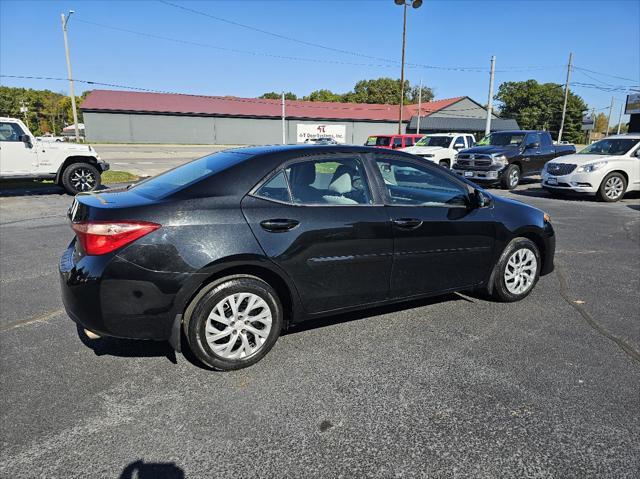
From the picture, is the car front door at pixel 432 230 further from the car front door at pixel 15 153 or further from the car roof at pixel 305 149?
the car front door at pixel 15 153

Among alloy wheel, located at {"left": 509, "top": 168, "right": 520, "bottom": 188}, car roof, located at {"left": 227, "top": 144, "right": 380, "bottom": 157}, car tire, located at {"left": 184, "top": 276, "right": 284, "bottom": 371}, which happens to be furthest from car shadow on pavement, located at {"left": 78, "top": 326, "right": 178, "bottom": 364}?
alloy wheel, located at {"left": 509, "top": 168, "right": 520, "bottom": 188}

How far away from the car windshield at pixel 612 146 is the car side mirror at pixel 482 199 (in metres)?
10.6

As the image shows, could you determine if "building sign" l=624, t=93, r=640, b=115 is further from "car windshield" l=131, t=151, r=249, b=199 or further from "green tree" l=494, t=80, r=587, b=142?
"green tree" l=494, t=80, r=587, b=142

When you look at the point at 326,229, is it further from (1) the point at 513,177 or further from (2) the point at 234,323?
(1) the point at 513,177

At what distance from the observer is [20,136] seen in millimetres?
11281

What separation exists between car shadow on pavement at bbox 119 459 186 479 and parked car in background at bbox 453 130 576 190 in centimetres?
1394

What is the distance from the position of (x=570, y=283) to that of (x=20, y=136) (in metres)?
12.5

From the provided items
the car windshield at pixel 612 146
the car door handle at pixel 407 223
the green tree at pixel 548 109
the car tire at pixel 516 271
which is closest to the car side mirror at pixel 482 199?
the car tire at pixel 516 271

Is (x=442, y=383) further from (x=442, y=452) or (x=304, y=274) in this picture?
(x=304, y=274)

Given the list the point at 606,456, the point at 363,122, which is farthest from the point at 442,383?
the point at 363,122

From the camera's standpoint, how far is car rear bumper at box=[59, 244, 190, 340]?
2.81 meters

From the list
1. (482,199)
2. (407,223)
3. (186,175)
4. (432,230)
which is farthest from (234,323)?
(482,199)

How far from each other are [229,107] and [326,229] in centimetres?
5200

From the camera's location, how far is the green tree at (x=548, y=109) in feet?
262
